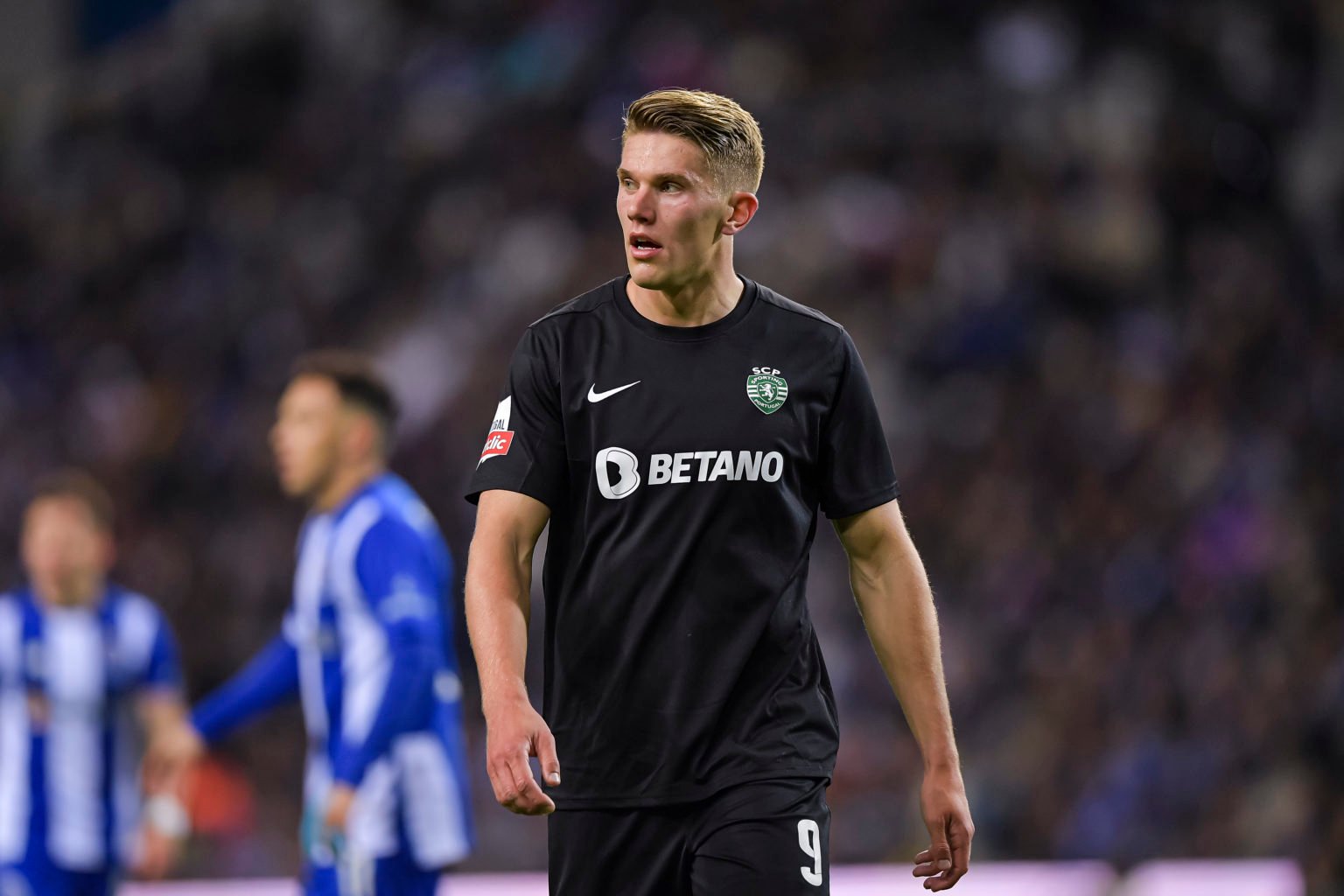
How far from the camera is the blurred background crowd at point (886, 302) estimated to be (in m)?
10.1

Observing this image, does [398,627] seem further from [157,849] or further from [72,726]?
[72,726]

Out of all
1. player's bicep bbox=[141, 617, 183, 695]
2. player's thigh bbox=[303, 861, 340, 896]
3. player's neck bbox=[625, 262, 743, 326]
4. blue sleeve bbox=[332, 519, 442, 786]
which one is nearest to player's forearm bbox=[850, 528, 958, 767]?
player's neck bbox=[625, 262, 743, 326]

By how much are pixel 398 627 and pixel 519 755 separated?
2.47 metres

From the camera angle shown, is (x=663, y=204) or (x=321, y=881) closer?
(x=663, y=204)

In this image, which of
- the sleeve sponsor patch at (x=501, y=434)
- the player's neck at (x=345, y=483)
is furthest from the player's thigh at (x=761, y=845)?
the player's neck at (x=345, y=483)

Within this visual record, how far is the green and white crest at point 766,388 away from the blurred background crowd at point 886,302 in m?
6.79

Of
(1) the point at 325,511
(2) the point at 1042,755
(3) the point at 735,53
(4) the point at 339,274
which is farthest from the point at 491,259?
(1) the point at 325,511

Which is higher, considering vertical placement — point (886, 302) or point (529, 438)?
point (886, 302)

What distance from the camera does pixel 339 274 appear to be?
471 inches

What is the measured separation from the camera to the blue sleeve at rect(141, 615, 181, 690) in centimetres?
690

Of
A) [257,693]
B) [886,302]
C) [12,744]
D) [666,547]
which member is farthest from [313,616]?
[886,302]

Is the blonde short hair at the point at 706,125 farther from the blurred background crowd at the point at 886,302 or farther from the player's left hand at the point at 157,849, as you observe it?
the blurred background crowd at the point at 886,302

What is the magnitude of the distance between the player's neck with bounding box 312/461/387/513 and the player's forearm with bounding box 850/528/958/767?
2.62 m

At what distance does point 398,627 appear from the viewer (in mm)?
5172
